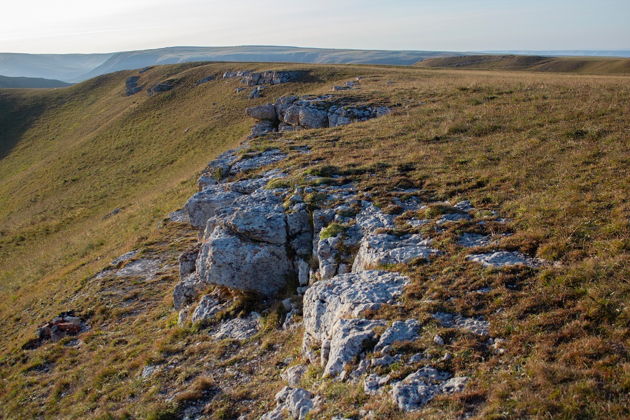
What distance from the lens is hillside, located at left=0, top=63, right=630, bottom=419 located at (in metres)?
8.13

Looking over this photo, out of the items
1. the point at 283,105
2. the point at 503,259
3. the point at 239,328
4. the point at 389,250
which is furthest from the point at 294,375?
the point at 283,105

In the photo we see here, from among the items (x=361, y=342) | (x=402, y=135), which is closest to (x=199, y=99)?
(x=402, y=135)

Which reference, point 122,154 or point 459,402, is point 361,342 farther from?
point 122,154

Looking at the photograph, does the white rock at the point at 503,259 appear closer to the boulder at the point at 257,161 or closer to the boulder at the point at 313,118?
the boulder at the point at 257,161

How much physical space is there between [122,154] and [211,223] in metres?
47.1

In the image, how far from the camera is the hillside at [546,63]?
12625 cm

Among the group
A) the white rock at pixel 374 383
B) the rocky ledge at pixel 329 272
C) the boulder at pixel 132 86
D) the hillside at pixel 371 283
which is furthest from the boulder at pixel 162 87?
the white rock at pixel 374 383

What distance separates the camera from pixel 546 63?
501 ft

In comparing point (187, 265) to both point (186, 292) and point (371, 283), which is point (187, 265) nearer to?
point (186, 292)

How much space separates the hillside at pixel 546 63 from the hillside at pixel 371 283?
378 feet

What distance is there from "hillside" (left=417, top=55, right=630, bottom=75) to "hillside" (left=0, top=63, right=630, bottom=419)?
115160 millimetres

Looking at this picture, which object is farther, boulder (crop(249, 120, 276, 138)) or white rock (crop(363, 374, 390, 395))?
boulder (crop(249, 120, 276, 138))

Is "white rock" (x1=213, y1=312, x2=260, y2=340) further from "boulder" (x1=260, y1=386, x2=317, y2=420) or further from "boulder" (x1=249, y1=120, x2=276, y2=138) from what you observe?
"boulder" (x1=249, y1=120, x2=276, y2=138)

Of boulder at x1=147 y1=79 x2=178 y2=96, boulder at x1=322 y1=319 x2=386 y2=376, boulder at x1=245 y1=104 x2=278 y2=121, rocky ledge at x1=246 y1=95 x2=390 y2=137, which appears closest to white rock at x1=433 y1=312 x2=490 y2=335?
boulder at x1=322 y1=319 x2=386 y2=376
